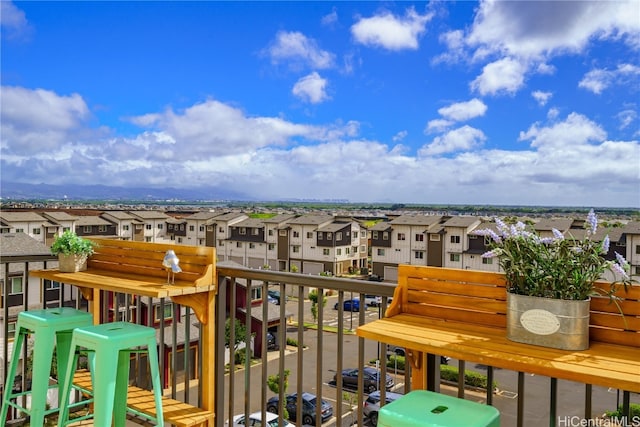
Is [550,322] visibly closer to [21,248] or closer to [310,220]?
[21,248]

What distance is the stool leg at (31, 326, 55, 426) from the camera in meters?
2.44

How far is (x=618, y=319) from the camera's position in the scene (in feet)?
4.90

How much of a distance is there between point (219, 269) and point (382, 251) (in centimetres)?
2696

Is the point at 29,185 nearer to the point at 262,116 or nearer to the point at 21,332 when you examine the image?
the point at 262,116

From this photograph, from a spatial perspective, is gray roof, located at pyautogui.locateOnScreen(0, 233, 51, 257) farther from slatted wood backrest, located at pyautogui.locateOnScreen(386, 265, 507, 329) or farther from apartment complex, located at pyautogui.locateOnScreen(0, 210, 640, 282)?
apartment complex, located at pyautogui.locateOnScreen(0, 210, 640, 282)

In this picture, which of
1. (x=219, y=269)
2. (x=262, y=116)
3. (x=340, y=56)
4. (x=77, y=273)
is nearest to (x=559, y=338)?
(x=219, y=269)

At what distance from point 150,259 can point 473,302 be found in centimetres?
185

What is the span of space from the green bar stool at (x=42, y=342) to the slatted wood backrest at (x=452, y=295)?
1833mm

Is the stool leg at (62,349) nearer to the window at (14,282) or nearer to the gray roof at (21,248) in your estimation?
the gray roof at (21,248)

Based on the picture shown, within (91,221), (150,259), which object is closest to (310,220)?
(91,221)

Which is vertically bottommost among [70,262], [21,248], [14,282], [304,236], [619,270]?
[304,236]

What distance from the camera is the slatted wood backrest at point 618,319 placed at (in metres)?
1.46

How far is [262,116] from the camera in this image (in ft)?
248

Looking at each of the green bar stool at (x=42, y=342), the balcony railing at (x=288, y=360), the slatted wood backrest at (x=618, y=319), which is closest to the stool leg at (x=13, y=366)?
the green bar stool at (x=42, y=342)
